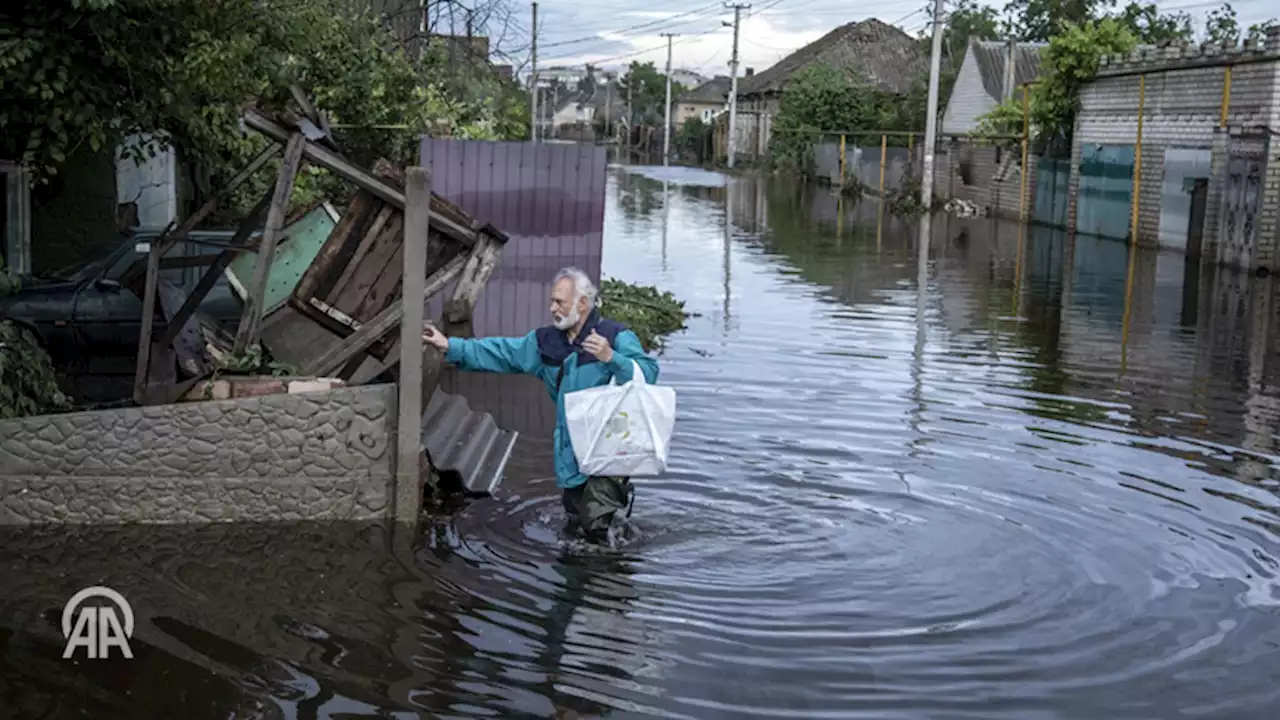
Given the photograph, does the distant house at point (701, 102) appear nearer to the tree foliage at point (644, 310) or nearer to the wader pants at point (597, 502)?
the tree foliage at point (644, 310)

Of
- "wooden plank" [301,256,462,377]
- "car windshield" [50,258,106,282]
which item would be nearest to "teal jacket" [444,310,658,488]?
"wooden plank" [301,256,462,377]

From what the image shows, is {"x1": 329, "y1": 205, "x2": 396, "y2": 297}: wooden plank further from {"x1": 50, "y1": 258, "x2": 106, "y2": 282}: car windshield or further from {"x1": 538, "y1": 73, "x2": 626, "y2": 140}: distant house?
{"x1": 538, "y1": 73, "x2": 626, "y2": 140}: distant house

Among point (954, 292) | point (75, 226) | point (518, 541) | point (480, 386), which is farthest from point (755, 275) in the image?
point (518, 541)

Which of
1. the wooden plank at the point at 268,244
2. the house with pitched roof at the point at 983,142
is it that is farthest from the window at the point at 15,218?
the house with pitched roof at the point at 983,142

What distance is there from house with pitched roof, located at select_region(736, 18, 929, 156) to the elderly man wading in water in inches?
2625

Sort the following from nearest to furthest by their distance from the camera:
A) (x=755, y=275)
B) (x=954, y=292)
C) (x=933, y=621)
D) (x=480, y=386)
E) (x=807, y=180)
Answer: (x=933, y=621)
(x=480, y=386)
(x=954, y=292)
(x=755, y=275)
(x=807, y=180)

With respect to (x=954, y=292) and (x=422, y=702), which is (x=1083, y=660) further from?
(x=954, y=292)

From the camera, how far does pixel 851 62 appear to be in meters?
76.0

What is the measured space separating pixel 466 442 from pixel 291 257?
3.78 metres

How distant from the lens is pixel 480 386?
43.1 ft

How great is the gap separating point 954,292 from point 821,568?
13.8 metres

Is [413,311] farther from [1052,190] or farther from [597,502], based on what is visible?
[1052,190]

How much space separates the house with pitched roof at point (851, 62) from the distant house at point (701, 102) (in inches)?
1623

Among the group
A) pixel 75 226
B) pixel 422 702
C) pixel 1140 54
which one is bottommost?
pixel 422 702
